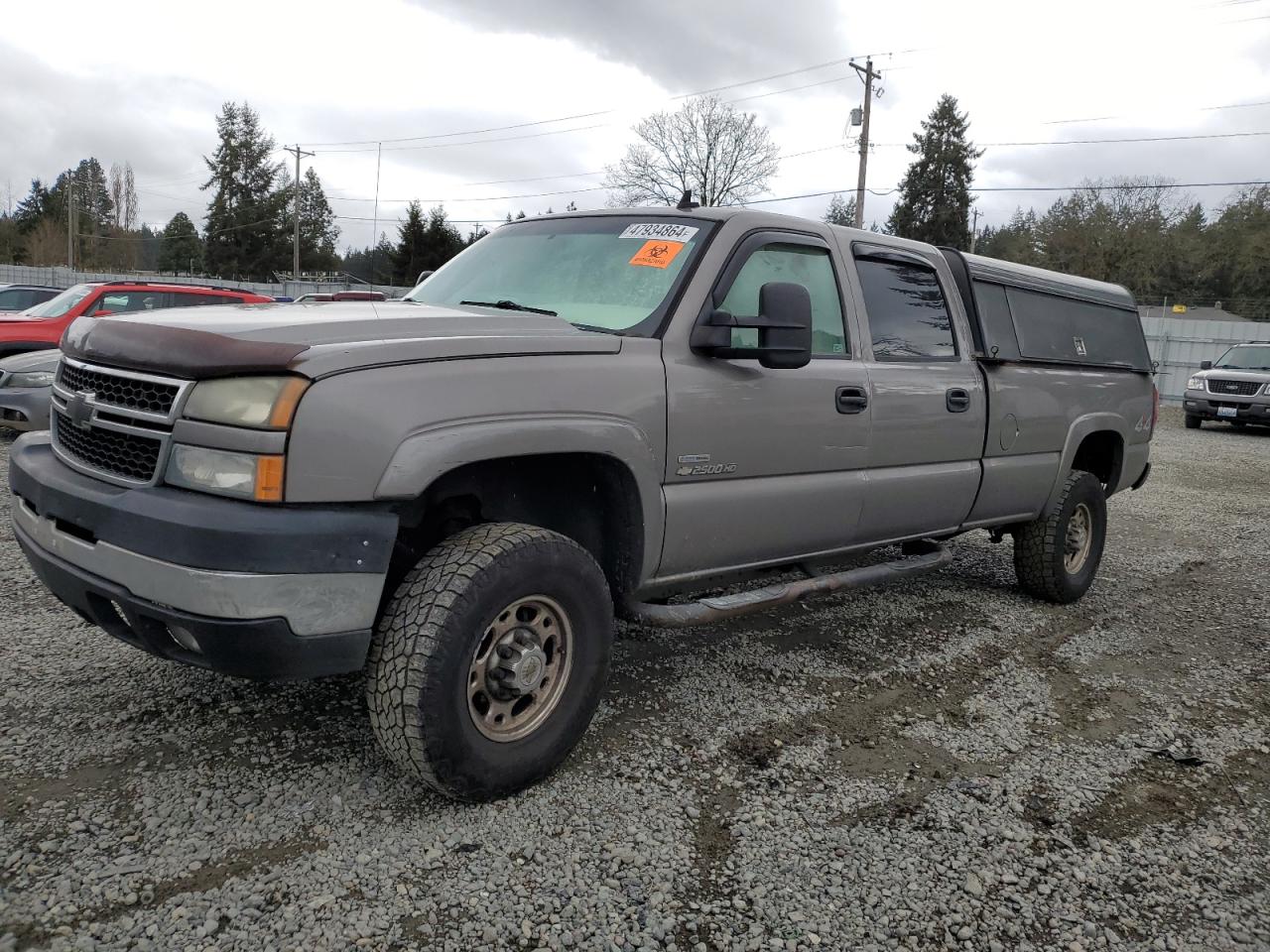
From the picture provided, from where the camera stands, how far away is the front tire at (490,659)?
8.38 ft

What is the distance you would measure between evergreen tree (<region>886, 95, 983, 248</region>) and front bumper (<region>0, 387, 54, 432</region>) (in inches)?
2486

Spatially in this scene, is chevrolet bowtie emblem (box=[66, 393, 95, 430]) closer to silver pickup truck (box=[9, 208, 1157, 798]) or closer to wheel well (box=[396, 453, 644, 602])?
silver pickup truck (box=[9, 208, 1157, 798])

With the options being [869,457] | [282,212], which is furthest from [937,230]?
[869,457]

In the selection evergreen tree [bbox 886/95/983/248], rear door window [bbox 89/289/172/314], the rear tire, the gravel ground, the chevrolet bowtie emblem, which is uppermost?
evergreen tree [bbox 886/95/983/248]

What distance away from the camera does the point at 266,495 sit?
2365 millimetres

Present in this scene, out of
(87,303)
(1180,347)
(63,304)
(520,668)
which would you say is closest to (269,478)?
(520,668)

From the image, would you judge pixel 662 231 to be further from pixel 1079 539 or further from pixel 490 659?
pixel 1079 539

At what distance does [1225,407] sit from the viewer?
17.9 meters

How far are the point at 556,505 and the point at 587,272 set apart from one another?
0.97 metres

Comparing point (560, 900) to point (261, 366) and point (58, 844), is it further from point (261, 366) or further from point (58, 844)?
point (261, 366)

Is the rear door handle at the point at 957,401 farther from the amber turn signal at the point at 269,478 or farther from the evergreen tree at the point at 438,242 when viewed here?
the evergreen tree at the point at 438,242

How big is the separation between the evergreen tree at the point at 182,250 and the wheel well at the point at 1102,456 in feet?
249

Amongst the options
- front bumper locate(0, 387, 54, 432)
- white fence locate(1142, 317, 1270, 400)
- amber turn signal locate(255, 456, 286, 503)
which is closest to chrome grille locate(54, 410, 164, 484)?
amber turn signal locate(255, 456, 286, 503)

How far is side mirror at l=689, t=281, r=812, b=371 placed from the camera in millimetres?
3193
